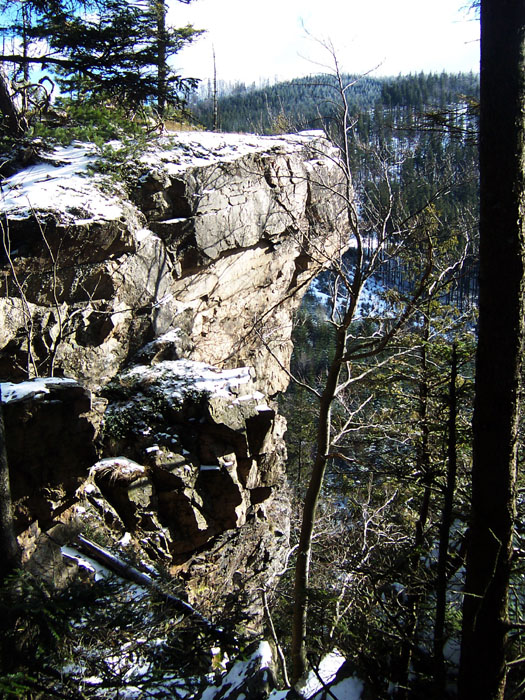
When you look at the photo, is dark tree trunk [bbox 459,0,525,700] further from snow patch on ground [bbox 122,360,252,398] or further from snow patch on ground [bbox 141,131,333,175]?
snow patch on ground [bbox 141,131,333,175]

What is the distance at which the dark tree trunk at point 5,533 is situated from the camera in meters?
3.35

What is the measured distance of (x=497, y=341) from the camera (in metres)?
2.94

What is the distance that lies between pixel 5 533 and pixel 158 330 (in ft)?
23.5

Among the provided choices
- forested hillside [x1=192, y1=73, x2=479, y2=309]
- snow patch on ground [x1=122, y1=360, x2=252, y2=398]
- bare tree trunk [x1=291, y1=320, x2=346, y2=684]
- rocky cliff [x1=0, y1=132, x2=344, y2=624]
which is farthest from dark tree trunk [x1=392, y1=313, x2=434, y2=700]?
snow patch on ground [x1=122, y1=360, x2=252, y2=398]

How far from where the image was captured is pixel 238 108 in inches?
2618

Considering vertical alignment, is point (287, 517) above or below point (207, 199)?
below

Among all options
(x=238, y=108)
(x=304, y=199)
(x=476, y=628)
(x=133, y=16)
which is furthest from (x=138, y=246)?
(x=238, y=108)

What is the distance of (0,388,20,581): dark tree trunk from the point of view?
11.0 ft

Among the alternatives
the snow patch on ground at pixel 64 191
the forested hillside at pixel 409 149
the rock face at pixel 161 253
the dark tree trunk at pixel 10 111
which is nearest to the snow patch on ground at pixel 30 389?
the rock face at pixel 161 253

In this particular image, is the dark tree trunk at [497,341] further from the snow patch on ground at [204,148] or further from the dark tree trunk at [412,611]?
the snow patch on ground at [204,148]

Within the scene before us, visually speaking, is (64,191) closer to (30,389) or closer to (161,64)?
(161,64)

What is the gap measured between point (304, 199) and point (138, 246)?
6.18 metres

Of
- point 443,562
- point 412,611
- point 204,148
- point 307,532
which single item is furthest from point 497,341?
point 204,148

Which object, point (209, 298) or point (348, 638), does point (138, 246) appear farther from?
point (348, 638)
